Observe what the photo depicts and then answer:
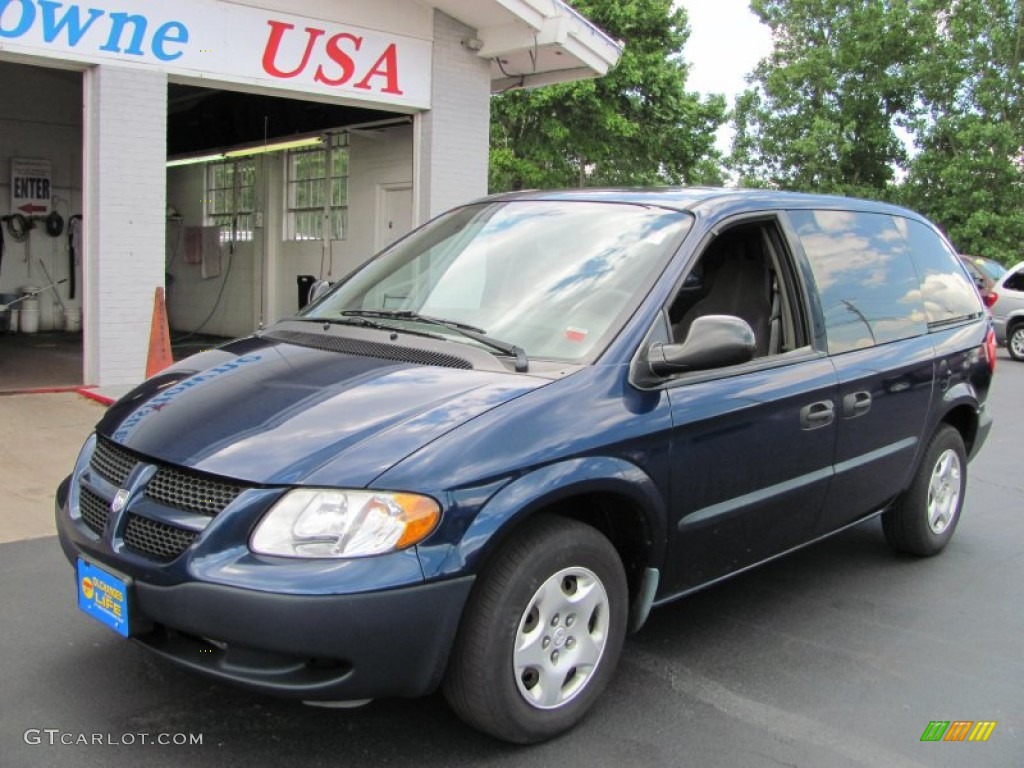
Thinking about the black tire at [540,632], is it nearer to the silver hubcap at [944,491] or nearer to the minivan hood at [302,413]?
the minivan hood at [302,413]

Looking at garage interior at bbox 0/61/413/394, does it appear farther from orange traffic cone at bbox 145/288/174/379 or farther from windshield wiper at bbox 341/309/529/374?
windshield wiper at bbox 341/309/529/374

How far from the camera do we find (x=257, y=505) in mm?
2654

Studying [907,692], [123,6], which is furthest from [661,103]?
[907,692]

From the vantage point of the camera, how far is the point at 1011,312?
17266 millimetres

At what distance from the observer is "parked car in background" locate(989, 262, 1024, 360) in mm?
17172

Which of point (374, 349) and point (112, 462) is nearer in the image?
point (112, 462)

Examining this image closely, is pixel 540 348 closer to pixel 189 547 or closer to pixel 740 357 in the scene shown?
pixel 740 357

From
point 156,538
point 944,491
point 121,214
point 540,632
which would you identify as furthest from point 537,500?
point 121,214

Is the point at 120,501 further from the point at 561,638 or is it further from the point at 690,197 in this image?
the point at 690,197

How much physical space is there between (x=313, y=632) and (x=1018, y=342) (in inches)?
696

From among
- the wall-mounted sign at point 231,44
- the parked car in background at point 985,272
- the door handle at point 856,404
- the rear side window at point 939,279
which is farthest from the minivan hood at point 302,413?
the parked car in background at point 985,272

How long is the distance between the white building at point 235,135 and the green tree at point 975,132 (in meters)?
21.2

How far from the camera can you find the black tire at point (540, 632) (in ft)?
9.20

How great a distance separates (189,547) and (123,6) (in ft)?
24.5
